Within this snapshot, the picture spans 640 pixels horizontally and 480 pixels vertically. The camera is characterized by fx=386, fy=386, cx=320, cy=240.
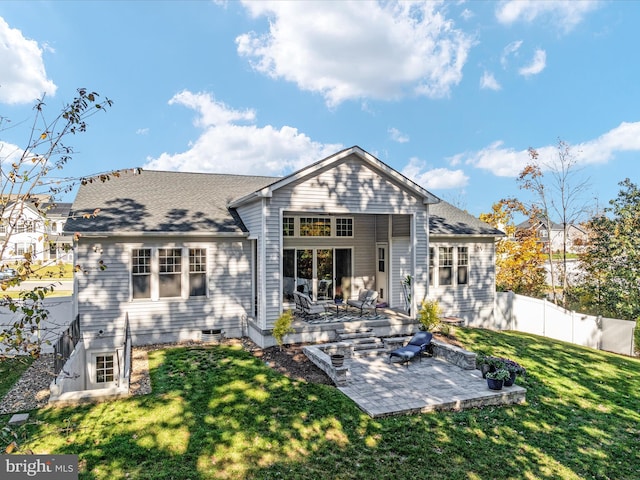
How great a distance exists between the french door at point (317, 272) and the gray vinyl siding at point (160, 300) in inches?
95.6

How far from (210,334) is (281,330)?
132 inches

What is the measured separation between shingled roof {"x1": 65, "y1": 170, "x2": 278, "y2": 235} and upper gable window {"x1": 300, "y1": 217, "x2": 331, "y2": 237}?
2.80 m

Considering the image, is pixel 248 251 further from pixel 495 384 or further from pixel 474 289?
pixel 474 289

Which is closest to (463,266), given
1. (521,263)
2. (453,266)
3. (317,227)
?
(453,266)

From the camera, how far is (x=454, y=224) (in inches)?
688

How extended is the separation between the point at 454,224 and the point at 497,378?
9.55 m

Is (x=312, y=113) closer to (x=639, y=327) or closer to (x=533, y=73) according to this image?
(x=533, y=73)

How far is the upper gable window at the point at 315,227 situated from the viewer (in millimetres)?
15852

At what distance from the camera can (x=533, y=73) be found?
23.9 m

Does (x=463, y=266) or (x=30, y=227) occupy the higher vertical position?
(x=30, y=227)

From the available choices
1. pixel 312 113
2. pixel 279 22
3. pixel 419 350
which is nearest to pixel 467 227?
pixel 419 350

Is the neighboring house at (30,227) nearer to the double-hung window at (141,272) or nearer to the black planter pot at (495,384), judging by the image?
the double-hung window at (141,272)

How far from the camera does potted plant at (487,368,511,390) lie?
8.97 meters

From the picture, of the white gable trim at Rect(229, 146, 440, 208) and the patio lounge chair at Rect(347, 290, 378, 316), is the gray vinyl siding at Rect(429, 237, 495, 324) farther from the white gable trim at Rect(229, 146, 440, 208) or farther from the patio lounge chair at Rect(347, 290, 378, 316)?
the white gable trim at Rect(229, 146, 440, 208)
